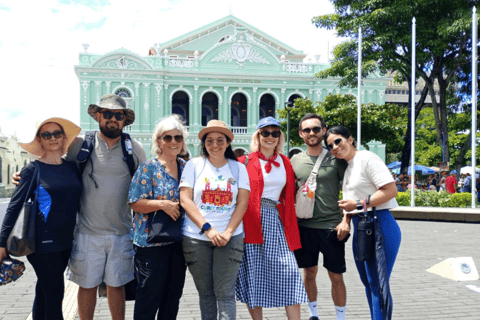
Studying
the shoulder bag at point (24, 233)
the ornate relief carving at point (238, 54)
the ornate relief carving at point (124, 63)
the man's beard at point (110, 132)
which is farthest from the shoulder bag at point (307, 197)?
the ornate relief carving at point (238, 54)

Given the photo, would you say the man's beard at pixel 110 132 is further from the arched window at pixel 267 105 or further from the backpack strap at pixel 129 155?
the arched window at pixel 267 105

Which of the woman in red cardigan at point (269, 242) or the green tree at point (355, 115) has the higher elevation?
the green tree at point (355, 115)

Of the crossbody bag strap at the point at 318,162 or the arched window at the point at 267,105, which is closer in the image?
the crossbody bag strap at the point at 318,162

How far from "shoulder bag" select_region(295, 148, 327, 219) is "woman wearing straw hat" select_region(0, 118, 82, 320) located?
6.06 feet

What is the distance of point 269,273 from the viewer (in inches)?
149

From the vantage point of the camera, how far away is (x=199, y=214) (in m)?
3.38

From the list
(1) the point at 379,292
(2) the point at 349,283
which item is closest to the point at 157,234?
(1) the point at 379,292

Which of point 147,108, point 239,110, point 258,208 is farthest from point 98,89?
point 258,208

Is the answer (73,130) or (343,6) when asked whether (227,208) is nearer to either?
(73,130)

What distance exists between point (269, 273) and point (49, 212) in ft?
5.84

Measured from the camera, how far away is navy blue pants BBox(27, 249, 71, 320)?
3398 millimetres

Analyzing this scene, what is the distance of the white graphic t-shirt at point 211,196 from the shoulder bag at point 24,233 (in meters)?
1.09

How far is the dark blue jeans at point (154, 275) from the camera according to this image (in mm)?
3430

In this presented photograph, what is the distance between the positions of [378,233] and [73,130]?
102 inches
